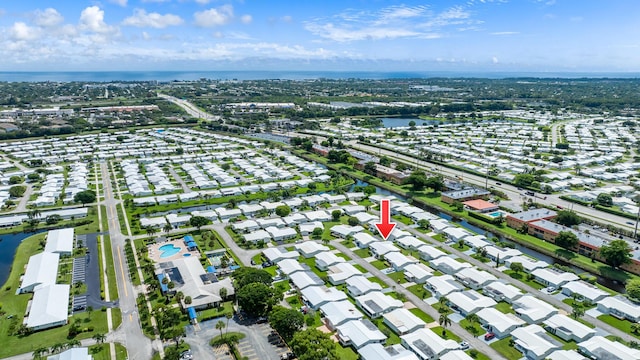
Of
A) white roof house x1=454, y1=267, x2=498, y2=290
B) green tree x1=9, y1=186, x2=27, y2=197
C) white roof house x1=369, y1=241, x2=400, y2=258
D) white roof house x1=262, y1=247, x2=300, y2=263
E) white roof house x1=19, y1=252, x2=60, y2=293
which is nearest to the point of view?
white roof house x1=19, y1=252, x2=60, y2=293

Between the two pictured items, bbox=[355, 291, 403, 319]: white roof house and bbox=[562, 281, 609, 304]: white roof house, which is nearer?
bbox=[355, 291, 403, 319]: white roof house

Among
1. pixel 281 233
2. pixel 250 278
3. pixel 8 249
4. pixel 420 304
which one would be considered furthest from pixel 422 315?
pixel 8 249

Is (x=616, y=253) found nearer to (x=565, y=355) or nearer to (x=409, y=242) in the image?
(x=565, y=355)

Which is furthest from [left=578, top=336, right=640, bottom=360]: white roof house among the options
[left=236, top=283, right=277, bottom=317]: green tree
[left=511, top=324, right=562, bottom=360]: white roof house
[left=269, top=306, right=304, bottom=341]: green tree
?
[left=236, top=283, right=277, bottom=317]: green tree

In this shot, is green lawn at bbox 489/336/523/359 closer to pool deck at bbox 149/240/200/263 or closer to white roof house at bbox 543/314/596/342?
white roof house at bbox 543/314/596/342

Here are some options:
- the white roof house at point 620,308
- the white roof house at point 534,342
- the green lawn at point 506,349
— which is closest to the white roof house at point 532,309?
the white roof house at point 534,342

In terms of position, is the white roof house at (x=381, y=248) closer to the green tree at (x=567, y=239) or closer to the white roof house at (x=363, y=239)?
the white roof house at (x=363, y=239)
